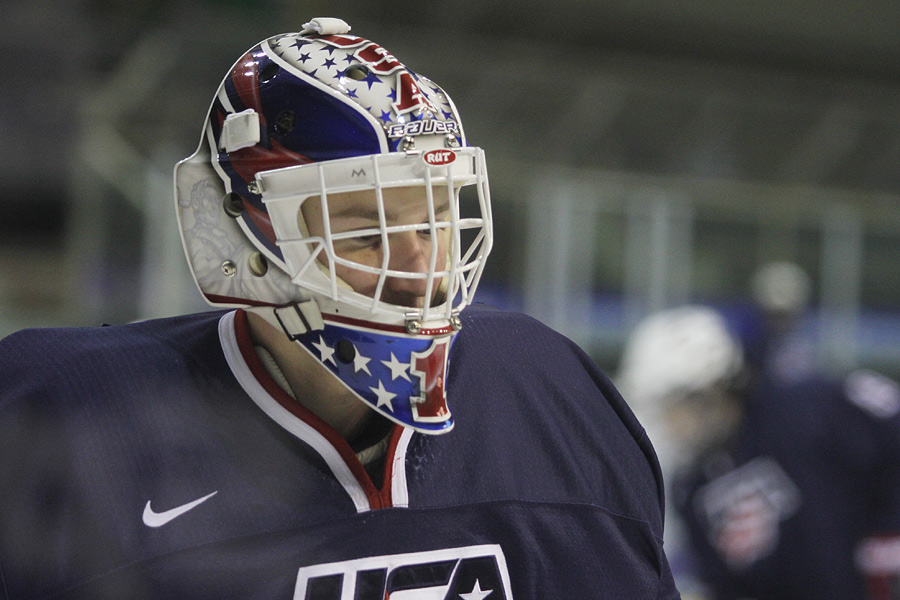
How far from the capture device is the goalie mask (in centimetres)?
111

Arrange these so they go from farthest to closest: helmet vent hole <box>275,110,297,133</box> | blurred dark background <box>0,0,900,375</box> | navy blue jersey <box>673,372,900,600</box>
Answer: navy blue jersey <box>673,372,900,600</box> → blurred dark background <box>0,0,900,375</box> → helmet vent hole <box>275,110,297,133</box>

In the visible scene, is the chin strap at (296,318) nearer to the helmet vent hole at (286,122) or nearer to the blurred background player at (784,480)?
the helmet vent hole at (286,122)

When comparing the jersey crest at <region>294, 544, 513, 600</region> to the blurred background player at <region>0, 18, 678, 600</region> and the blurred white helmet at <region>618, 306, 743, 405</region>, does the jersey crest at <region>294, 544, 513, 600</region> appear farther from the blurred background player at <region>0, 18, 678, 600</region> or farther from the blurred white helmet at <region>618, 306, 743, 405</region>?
the blurred white helmet at <region>618, 306, 743, 405</region>

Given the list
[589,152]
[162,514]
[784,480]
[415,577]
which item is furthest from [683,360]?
[162,514]

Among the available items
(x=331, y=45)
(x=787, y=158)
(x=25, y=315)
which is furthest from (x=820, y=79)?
(x=331, y=45)

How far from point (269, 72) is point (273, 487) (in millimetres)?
439

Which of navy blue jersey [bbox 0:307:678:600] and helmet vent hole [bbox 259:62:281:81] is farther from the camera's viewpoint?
helmet vent hole [bbox 259:62:281:81]

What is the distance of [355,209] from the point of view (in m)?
1.12

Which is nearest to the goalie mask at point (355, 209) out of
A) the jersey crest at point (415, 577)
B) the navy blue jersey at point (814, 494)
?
the jersey crest at point (415, 577)

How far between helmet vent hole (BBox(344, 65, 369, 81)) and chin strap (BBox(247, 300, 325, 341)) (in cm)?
24

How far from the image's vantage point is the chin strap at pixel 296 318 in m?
1.14

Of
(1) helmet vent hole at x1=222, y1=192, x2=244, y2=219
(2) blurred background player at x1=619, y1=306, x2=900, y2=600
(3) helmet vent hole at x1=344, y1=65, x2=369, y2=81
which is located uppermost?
(3) helmet vent hole at x1=344, y1=65, x2=369, y2=81

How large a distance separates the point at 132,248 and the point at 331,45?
1.90 metres

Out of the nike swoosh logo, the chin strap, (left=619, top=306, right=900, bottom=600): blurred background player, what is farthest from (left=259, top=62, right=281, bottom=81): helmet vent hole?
(left=619, top=306, right=900, bottom=600): blurred background player
